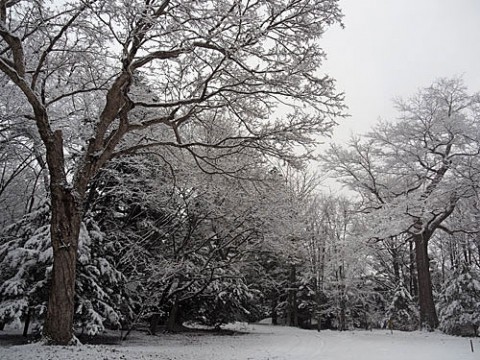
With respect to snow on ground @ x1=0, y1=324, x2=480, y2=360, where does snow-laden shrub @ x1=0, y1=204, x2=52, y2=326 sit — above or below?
above

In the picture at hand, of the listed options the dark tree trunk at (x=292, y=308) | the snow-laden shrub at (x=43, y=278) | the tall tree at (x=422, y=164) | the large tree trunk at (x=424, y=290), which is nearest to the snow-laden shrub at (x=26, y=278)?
the snow-laden shrub at (x=43, y=278)

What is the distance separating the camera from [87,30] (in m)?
7.37

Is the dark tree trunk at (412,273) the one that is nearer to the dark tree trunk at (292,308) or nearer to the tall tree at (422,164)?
the dark tree trunk at (292,308)

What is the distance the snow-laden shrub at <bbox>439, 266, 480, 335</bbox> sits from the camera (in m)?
17.9

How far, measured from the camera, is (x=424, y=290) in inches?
679

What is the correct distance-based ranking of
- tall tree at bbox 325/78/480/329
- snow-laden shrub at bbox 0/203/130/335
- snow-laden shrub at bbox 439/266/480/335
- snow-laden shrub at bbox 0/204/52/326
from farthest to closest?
snow-laden shrub at bbox 439/266/480/335 < tall tree at bbox 325/78/480/329 < snow-laden shrub at bbox 0/203/130/335 < snow-laden shrub at bbox 0/204/52/326

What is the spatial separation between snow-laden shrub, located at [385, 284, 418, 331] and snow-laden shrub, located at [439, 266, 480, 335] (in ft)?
22.1

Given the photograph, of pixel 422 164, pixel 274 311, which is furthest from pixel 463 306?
pixel 274 311

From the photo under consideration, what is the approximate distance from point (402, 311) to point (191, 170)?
799 inches

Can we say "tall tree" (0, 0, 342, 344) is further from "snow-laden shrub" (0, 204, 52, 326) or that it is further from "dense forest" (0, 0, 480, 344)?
"snow-laden shrub" (0, 204, 52, 326)

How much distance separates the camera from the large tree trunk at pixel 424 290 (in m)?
16.9

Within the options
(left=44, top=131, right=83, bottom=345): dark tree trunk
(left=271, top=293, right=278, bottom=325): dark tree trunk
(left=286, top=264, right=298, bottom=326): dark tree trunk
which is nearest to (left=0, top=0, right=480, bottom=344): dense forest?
(left=44, top=131, right=83, bottom=345): dark tree trunk

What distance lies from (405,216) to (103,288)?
1067 cm

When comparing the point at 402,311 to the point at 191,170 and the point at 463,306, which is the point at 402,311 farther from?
the point at 191,170
